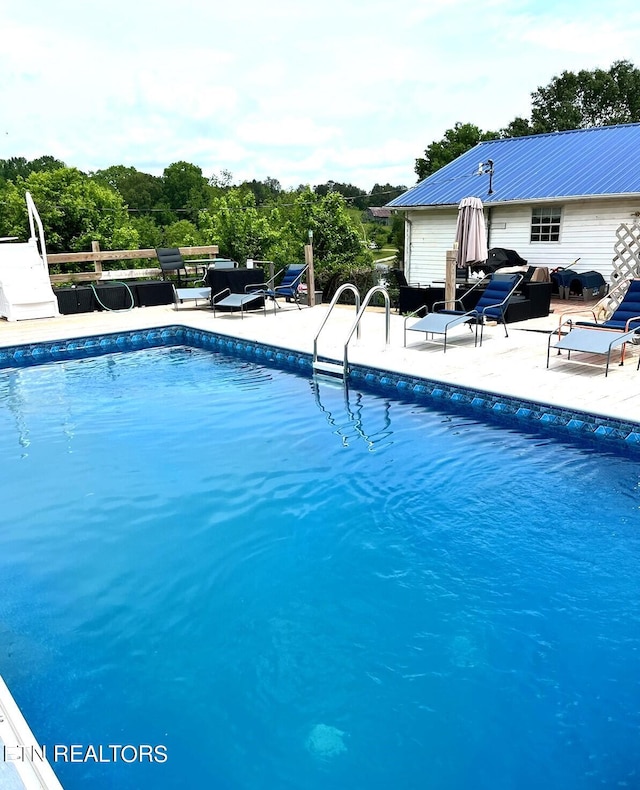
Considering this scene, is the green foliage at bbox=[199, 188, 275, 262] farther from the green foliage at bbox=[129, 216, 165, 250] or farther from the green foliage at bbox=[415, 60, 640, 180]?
the green foliage at bbox=[129, 216, 165, 250]

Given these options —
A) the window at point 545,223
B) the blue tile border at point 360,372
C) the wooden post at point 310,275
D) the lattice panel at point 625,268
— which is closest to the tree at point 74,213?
the wooden post at point 310,275

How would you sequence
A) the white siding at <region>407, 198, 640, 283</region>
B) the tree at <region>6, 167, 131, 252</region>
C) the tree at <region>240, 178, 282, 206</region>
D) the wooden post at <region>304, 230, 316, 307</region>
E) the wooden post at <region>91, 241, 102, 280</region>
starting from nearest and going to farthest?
the wooden post at <region>304, 230, 316, 307</region> → the wooden post at <region>91, 241, 102, 280</region> → the white siding at <region>407, 198, 640, 283</region> → the tree at <region>6, 167, 131, 252</region> → the tree at <region>240, 178, 282, 206</region>

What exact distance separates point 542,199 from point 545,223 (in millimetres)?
808

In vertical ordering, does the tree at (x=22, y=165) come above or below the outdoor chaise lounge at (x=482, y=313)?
above

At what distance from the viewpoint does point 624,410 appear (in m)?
5.58

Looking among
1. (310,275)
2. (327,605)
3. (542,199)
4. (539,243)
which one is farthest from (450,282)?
(327,605)

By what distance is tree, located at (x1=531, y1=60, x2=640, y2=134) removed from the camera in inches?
1412

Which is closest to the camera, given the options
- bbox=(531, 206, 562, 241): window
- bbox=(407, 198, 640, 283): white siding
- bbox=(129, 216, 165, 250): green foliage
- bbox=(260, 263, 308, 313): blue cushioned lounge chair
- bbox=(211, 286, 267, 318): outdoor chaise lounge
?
bbox=(211, 286, 267, 318): outdoor chaise lounge

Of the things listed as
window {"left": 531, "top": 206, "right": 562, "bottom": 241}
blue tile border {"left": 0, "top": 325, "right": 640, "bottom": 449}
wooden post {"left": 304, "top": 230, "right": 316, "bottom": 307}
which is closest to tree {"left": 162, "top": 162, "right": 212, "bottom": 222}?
window {"left": 531, "top": 206, "right": 562, "bottom": 241}

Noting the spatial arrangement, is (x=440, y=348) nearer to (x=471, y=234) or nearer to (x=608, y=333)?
(x=608, y=333)

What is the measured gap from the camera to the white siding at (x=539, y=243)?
14.0m

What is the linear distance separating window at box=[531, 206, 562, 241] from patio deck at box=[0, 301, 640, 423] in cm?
307

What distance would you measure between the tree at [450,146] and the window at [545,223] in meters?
18.7

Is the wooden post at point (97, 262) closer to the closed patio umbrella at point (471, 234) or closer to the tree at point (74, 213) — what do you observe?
the closed patio umbrella at point (471, 234)
